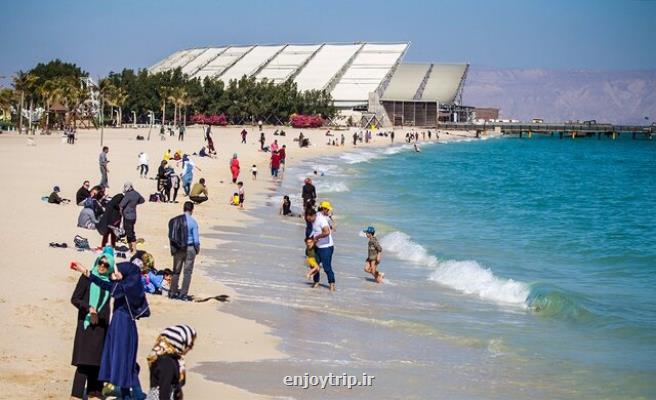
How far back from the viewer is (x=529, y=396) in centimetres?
1059

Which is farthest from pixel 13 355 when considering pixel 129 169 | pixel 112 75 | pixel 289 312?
pixel 112 75

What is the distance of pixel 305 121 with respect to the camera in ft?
346

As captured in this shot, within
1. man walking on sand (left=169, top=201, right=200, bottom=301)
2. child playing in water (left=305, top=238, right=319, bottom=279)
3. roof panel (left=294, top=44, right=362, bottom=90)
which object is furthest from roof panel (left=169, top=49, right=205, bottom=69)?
man walking on sand (left=169, top=201, right=200, bottom=301)

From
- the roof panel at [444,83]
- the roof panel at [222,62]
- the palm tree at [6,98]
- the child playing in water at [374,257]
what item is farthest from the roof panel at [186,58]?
the child playing in water at [374,257]

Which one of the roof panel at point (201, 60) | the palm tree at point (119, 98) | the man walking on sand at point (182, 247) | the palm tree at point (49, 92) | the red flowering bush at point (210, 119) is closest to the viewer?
the man walking on sand at point (182, 247)

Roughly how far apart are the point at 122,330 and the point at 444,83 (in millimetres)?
137421

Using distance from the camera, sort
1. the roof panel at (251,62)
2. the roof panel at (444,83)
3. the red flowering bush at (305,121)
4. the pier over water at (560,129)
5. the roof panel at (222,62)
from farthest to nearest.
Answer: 1. the pier over water at (560,129)
2. the roof panel at (444,83)
3. the roof panel at (222,62)
4. the roof panel at (251,62)
5. the red flowering bush at (305,121)

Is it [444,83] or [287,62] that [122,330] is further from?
[444,83]

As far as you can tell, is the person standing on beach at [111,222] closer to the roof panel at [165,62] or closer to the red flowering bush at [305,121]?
the red flowering bush at [305,121]

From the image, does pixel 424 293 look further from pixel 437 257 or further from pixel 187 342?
pixel 187 342

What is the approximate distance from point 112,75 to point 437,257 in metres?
98.6

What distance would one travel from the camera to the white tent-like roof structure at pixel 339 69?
127m

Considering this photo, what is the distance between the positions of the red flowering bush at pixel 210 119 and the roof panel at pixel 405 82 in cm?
2696

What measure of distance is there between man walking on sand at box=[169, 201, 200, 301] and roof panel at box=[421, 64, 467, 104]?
12573 centimetres
